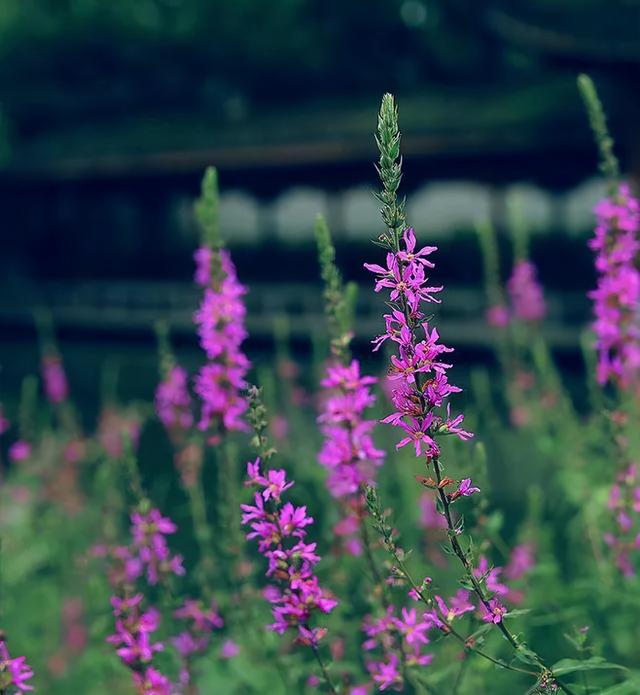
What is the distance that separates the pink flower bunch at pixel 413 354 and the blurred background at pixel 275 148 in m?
11.8

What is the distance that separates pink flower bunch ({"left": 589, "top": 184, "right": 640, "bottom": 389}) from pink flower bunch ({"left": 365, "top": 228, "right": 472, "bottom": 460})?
1.42m

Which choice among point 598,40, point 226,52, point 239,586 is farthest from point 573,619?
point 226,52

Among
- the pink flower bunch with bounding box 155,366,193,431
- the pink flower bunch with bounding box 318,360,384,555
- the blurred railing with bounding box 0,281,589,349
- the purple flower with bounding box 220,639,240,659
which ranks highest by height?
the blurred railing with bounding box 0,281,589,349

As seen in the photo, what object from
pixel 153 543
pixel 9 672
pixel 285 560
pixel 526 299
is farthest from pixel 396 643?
pixel 526 299

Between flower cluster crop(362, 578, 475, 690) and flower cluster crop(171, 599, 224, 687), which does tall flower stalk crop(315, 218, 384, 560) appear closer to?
flower cluster crop(362, 578, 475, 690)

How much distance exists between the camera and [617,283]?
337 cm

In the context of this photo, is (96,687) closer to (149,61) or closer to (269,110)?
(269,110)

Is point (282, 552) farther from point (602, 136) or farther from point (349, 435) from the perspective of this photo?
point (602, 136)

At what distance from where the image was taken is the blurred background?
15.5 metres

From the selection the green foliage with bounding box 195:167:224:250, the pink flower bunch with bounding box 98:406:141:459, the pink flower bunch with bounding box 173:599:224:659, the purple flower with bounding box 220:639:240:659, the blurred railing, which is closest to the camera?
the pink flower bunch with bounding box 173:599:224:659

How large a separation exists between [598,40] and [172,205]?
32.3ft

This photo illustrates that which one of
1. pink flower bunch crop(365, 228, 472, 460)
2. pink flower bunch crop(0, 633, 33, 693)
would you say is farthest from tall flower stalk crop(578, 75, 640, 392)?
pink flower bunch crop(0, 633, 33, 693)

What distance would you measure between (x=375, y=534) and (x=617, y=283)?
1152 millimetres

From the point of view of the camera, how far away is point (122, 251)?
21.6 meters
